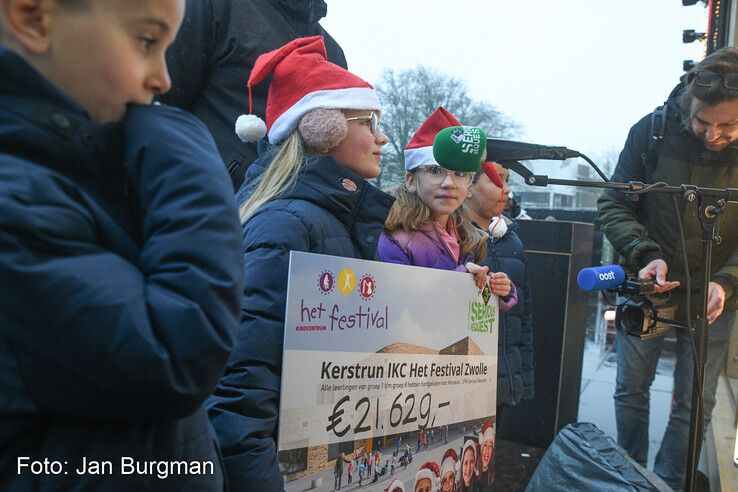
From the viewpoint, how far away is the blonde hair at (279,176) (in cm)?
192

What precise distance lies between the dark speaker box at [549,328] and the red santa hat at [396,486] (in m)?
2.96

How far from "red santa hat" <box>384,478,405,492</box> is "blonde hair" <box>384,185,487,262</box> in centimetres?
111

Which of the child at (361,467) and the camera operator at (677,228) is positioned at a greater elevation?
the camera operator at (677,228)

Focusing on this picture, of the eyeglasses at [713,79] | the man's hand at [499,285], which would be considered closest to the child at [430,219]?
the man's hand at [499,285]

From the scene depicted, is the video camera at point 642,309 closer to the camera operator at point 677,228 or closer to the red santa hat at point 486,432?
the camera operator at point 677,228

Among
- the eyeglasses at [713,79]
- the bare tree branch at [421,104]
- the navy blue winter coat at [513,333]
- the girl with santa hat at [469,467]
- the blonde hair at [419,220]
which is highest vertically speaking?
the bare tree branch at [421,104]

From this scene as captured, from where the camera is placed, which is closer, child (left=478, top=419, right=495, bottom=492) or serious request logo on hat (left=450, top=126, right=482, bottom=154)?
serious request logo on hat (left=450, top=126, right=482, bottom=154)

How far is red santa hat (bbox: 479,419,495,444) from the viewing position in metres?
2.29

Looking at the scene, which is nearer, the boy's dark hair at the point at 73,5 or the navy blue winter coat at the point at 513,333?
the boy's dark hair at the point at 73,5

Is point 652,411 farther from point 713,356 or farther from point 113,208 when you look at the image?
point 113,208

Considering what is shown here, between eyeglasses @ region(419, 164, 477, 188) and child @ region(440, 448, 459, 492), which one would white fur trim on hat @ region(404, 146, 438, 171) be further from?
child @ region(440, 448, 459, 492)

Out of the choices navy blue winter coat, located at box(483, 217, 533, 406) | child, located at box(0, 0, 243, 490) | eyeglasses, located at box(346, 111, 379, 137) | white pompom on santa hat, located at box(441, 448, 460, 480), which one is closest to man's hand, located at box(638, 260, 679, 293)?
navy blue winter coat, located at box(483, 217, 533, 406)

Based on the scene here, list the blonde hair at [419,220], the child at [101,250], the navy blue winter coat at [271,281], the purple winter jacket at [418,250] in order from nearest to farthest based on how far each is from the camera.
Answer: the child at [101,250] < the navy blue winter coat at [271,281] < the purple winter jacket at [418,250] < the blonde hair at [419,220]

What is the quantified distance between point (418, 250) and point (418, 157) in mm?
467
